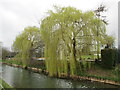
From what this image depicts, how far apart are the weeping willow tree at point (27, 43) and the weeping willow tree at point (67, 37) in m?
5.07

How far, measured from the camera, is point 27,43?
12.7m

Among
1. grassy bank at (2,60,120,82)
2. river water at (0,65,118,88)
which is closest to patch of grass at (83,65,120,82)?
grassy bank at (2,60,120,82)

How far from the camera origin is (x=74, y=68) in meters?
7.66

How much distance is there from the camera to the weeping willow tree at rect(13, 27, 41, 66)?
40.7 ft

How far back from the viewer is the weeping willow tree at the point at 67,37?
7.69 m

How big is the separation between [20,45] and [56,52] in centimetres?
656

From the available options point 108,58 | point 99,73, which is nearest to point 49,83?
point 99,73

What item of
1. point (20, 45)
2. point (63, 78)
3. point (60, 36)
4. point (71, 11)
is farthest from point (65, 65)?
point (20, 45)

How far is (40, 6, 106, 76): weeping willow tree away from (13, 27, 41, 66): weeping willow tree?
507 centimetres

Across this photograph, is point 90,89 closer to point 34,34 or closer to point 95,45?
point 95,45

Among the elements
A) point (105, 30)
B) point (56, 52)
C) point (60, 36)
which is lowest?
point (56, 52)

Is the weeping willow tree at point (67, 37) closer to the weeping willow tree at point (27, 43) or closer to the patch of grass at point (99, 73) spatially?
the patch of grass at point (99, 73)

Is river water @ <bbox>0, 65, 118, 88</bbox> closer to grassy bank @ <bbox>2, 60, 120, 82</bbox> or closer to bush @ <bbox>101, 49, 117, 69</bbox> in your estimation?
grassy bank @ <bbox>2, 60, 120, 82</bbox>

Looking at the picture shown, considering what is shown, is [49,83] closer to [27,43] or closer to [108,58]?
[108,58]
